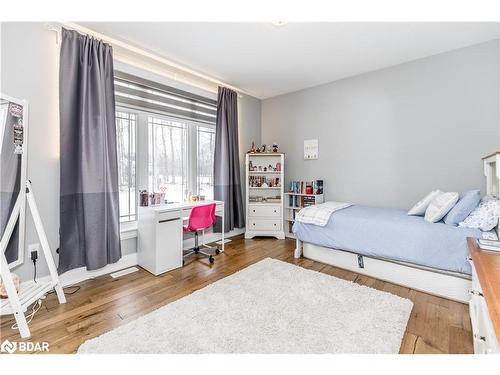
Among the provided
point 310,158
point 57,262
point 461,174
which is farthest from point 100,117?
point 461,174

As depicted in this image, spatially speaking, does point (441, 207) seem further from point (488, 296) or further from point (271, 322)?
point (271, 322)

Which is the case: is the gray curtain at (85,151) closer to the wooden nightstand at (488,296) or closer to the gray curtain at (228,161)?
the gray curtain at (228,161)

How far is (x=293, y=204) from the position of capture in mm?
3982

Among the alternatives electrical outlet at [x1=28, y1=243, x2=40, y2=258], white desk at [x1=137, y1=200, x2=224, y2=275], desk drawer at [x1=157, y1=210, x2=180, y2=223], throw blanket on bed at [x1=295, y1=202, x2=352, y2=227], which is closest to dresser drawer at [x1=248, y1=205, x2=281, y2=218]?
throw blanket on bed at [x1=295, y1=202, x2=352, y2=227]

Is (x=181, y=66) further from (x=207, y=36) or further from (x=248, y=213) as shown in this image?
(x=248, y=213)

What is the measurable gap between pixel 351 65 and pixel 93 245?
3.81 metres

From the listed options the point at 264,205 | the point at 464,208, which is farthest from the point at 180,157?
the point at 464,208

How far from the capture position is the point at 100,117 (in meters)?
2.38

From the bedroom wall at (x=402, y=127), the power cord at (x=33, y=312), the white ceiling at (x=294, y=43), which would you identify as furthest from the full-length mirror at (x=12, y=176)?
the bedroom wall at (x=402, y=127)

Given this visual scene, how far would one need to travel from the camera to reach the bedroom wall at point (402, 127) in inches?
103

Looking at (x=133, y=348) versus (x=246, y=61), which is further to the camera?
(x=246, y=61)

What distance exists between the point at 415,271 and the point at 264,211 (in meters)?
2.24

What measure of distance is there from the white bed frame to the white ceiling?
141 cm

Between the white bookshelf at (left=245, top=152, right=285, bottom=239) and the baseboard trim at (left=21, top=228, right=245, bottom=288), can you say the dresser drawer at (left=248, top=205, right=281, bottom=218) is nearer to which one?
the white bookshelf at (left=245, top=152, right=285, bottom=239)
